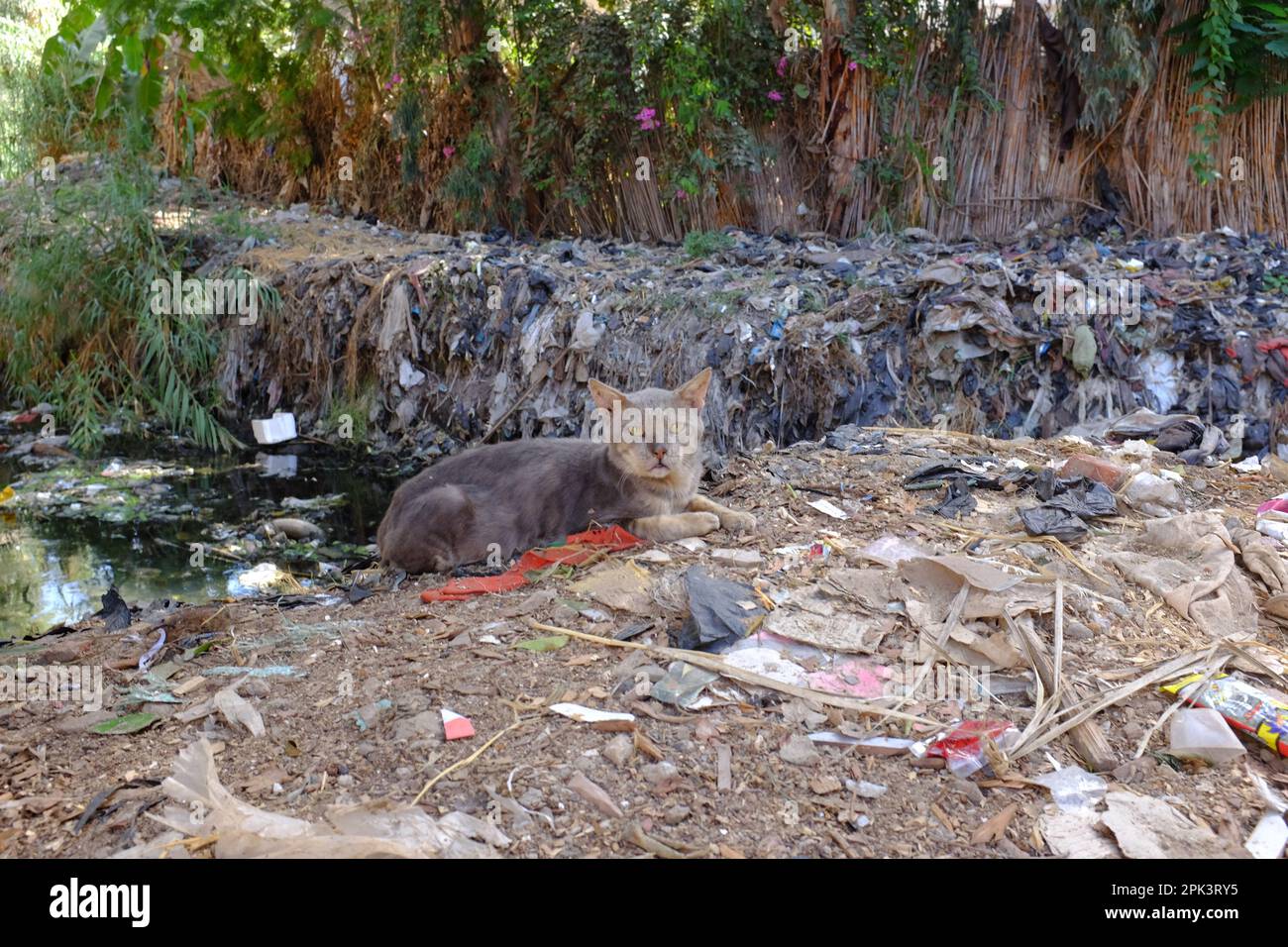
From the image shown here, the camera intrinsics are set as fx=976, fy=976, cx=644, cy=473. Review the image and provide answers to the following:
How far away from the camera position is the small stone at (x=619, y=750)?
2.74m

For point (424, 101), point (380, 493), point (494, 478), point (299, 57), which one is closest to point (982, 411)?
point (494, 478)

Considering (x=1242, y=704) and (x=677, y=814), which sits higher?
(x=1242, y=704)

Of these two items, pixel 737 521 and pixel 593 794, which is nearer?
pixel 593 794

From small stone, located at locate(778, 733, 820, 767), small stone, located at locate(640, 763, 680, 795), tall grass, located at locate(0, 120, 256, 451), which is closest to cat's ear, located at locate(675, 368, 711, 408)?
small stone, located at locate(778, 733, 820, 767)

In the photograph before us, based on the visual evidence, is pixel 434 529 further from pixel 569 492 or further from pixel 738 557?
pixel 738 557

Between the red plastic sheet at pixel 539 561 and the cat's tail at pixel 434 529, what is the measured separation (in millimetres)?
298

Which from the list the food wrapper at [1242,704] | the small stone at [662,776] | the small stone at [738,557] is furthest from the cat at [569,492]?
the food wrapper at [1242,704]

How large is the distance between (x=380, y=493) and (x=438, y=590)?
3770 millimetres

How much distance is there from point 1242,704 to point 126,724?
3471 millimetres

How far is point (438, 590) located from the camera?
432cm

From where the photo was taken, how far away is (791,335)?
281 inches

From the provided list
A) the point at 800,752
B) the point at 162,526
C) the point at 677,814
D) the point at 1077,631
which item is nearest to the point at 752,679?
the point at 800,752

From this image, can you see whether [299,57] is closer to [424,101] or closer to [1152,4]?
[424,101]

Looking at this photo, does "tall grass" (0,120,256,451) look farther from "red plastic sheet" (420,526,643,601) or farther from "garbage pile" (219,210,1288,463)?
"red plastic sheet" (420,526,643,601)
